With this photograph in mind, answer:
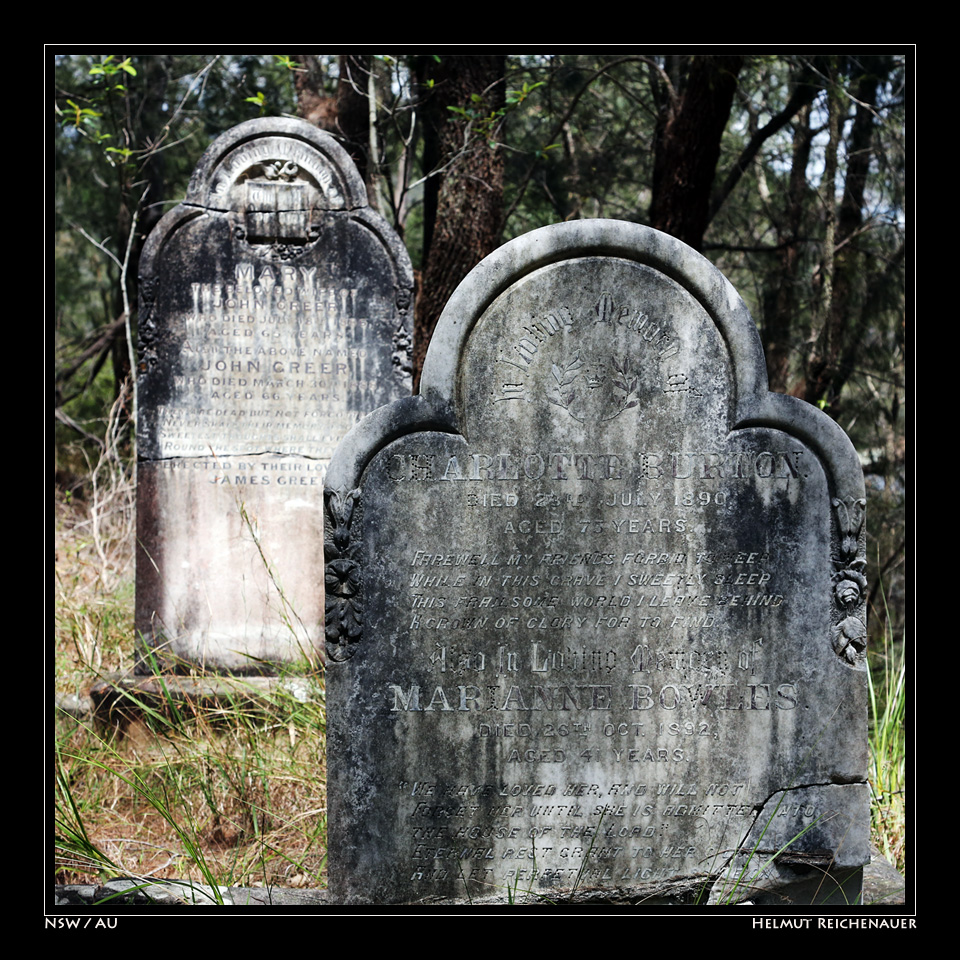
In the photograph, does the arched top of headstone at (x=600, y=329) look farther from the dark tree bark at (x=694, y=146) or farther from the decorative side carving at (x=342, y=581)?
the dark tree bark at (x=694, y=146)

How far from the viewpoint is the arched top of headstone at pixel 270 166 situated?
517cm

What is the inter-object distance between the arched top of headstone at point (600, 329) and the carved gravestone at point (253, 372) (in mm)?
2299

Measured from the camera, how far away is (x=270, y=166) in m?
5.20

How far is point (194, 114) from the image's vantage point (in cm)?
952

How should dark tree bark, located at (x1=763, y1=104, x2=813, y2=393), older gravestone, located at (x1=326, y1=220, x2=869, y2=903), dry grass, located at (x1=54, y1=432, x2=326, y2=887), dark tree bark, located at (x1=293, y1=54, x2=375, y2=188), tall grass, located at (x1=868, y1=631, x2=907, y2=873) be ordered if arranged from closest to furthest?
1. older gravestone, located at (x1=326, y1=220, x2=869, y2=903)
2. dry grass, located at (x1=54, y1=432, x2=326, y2=887)
3. tall grass, located at (x1=868, y1=631, x2=907, y2=873)
4. dark tree bark, located at (x1=293, y1=54, x2=375, y2=188)
5. dark tree bark, located at (x1=763, y1=104, x2=813, y2=393)

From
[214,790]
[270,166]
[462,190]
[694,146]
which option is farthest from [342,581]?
[694,146]

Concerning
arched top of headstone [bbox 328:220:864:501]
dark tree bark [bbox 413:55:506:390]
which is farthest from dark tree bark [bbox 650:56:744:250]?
arched top of headstone [bbox 328:220:864:501]

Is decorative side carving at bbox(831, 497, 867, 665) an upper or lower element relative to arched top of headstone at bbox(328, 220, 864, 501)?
lower

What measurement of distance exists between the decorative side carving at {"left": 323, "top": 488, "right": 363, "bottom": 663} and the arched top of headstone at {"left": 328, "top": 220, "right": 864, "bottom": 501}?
0.26 metres

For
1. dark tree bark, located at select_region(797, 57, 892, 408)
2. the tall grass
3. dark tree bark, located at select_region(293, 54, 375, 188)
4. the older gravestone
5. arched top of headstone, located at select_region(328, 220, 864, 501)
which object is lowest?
the tall grass

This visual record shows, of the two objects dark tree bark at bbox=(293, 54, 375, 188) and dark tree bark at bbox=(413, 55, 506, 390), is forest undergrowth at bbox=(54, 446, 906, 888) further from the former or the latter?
dark tree bark at bbox=(293, 54, 375, 188)

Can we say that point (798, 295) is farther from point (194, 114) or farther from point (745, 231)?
point (194, 114)

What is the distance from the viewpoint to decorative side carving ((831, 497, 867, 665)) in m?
2.96
